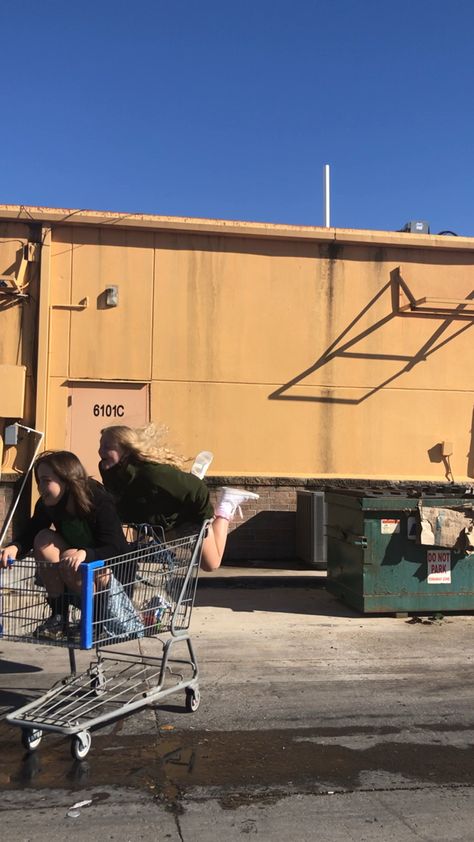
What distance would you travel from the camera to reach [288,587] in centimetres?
923

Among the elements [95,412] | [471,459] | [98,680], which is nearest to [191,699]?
[98,680]

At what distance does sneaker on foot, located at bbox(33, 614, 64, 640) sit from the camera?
4.11 metres

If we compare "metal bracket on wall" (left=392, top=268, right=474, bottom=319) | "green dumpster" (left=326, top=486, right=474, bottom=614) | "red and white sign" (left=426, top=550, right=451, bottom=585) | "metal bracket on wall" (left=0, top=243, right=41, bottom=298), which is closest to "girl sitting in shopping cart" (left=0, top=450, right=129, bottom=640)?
"green dumpster" (left=326, top=486, right=474, bottom=614)

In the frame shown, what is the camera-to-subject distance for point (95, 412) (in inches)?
430

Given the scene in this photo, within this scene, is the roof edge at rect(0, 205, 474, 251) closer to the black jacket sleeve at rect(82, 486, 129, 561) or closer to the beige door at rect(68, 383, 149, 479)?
the beige door at rect(68, 383, 149, 479)

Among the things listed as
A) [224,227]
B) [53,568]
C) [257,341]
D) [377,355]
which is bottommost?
[53,568]

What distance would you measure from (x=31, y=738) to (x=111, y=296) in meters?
8.02

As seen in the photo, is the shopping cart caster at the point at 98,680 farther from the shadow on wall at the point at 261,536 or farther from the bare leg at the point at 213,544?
the shadow on wall at the point at 261,536

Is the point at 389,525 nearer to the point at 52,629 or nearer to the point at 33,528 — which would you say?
the point at 33,528

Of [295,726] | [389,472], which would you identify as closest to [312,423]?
[389,472]

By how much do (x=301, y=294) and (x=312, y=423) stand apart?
83.9 inches

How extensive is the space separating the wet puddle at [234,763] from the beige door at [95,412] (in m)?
6.81

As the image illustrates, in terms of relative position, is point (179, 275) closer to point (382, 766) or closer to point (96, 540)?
point (96, 540)

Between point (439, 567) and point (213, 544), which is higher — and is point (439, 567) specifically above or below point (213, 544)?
below
